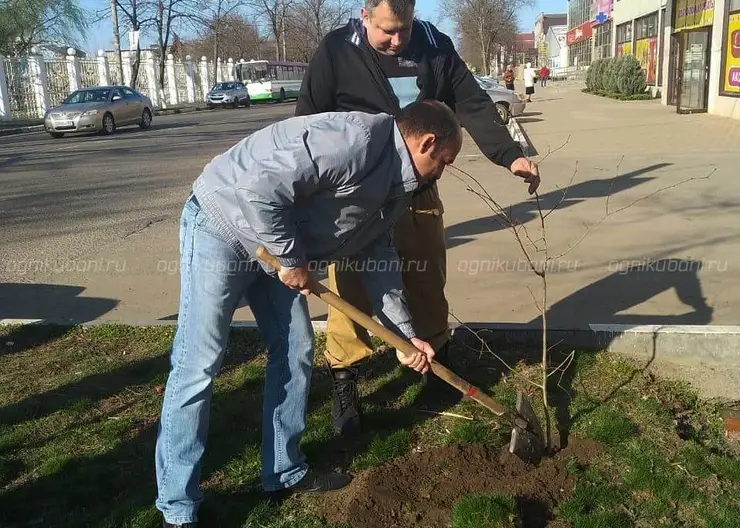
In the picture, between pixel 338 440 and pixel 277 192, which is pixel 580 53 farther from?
pixel 277 192

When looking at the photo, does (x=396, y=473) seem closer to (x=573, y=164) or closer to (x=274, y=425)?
(x=274, y=425)

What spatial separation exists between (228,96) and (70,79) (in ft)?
26.8

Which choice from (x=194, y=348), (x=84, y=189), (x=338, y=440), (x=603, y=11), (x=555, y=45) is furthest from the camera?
(x=555, y=45)

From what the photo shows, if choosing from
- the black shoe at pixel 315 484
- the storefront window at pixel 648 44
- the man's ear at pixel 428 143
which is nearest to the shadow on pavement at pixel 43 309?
the black shoe at pixel 315 484

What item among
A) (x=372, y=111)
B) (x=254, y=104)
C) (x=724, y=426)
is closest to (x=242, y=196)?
(x=372, y=111)

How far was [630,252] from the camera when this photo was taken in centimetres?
637

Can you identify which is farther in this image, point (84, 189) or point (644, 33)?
point (644, 33)

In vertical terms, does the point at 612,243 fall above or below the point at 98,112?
below

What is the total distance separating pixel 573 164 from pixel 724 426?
29.4 ft

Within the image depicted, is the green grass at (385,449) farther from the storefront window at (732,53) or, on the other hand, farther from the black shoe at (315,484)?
the storefront window at (732,53)

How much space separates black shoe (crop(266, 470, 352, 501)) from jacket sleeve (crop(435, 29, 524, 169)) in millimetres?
1645

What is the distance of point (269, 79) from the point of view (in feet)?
156

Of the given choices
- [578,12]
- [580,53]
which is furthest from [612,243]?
[578,12]

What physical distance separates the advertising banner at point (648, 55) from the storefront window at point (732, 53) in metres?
12.3
